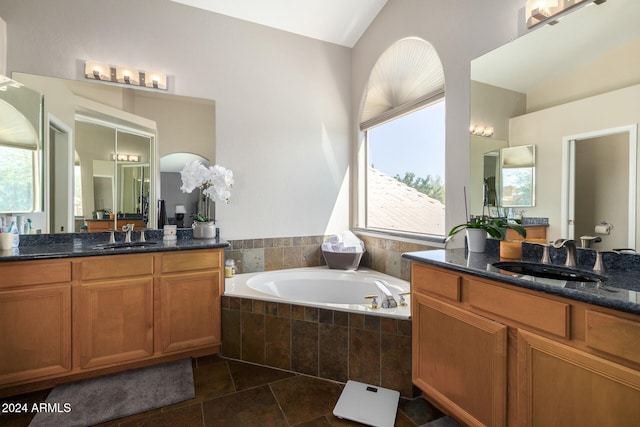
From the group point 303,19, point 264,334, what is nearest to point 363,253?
point 264,334

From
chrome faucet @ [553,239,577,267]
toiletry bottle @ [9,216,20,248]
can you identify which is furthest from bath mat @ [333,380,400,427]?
toiletry bottle @ [9,216,20,248]

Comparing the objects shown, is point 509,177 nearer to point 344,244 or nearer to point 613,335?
point 613,335

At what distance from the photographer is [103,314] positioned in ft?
6.76

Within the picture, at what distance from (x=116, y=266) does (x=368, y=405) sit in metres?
1.86

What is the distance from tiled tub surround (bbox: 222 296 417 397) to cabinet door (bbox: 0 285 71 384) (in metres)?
1.00

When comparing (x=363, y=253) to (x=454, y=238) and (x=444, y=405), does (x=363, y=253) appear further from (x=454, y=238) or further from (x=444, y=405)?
(x=444, y=405)

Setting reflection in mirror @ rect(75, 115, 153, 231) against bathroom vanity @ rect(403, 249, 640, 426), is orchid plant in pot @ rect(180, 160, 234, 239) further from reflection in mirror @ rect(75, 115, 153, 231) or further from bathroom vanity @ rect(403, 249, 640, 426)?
bathroom vanity @ rect(403, 249, 640, 426)

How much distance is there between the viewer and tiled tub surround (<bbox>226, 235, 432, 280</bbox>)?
287cm

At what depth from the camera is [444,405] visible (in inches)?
64.0

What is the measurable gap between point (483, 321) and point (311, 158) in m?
2.37

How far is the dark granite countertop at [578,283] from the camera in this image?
3.29 ft

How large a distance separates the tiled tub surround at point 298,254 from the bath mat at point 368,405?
3.49 ft

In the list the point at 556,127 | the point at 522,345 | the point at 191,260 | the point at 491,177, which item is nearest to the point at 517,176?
the point at 491,177

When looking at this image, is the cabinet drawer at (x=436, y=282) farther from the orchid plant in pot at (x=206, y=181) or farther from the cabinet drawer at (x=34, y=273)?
the cabinet drawer at (x=34, y=273)
